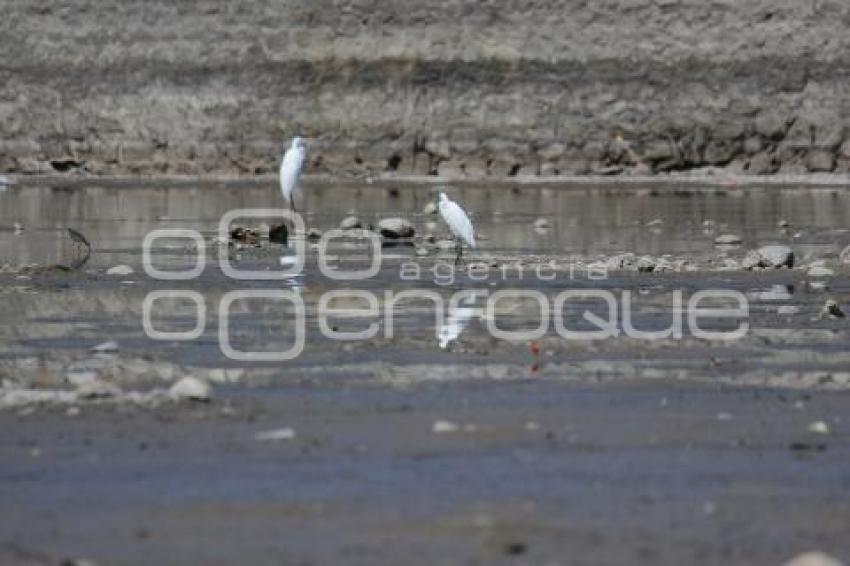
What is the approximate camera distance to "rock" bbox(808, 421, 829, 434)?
27.0ft

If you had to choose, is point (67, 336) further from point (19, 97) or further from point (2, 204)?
point (19, 97)

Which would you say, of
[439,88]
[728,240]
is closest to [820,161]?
[439,88]

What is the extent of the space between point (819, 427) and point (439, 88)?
35.1 metres

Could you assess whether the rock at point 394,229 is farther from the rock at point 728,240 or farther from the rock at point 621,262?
the rock at point 621,262

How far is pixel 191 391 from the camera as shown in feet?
29.0

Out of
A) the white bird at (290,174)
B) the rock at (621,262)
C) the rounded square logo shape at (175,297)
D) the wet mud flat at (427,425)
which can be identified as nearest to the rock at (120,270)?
the wet mud flat at (427,425)

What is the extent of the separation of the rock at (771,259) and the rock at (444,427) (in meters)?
8.40

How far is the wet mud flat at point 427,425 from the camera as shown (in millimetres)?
6383

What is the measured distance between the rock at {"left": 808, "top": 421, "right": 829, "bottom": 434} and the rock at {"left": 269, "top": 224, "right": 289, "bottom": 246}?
39.1 feet

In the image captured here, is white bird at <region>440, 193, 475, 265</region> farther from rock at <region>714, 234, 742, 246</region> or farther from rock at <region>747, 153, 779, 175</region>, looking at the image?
rock at <region>747, 153, 779, 175</region>

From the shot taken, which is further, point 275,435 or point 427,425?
point 427,425

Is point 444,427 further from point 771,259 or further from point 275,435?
point 771,259

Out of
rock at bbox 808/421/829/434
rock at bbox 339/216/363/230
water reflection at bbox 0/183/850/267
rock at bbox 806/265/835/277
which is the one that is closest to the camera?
rock at bbox 808/421/829/434
